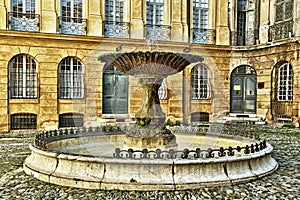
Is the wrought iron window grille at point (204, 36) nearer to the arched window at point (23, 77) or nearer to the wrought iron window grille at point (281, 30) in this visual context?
the wrought iron window grille at point (281, 30)

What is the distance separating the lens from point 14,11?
16297 mm

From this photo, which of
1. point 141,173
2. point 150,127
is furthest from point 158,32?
point 141,173

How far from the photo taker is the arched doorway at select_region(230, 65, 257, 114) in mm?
21078

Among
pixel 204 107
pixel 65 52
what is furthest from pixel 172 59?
pixel 204 107

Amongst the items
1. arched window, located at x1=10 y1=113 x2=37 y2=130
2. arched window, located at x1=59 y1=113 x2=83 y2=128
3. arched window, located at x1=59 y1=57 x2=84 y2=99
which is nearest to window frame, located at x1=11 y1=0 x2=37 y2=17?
arched window, located at x1=59 y1=57 x2=84 y2=99

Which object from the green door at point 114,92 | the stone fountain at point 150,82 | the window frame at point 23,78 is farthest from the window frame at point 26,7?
the stone fountain at point 150,82

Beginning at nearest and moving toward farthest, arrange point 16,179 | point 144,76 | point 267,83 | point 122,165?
point 122,165, point 16,179, point 144,76, point 267,83

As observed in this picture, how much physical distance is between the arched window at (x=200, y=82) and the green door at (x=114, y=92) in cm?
435

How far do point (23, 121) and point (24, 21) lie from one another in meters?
4.80

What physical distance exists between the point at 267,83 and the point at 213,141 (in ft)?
35.9

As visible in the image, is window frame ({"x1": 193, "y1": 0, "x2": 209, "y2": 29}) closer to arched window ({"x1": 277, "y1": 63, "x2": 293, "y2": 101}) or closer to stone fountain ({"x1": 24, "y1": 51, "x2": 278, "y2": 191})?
arched window ({"x1": 277, "y1": 63, "x2": 293, "y2": 101})

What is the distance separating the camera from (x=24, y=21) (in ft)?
53.6

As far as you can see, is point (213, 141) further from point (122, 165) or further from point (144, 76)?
point (122, 165)

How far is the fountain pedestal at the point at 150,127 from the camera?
26.8ft
